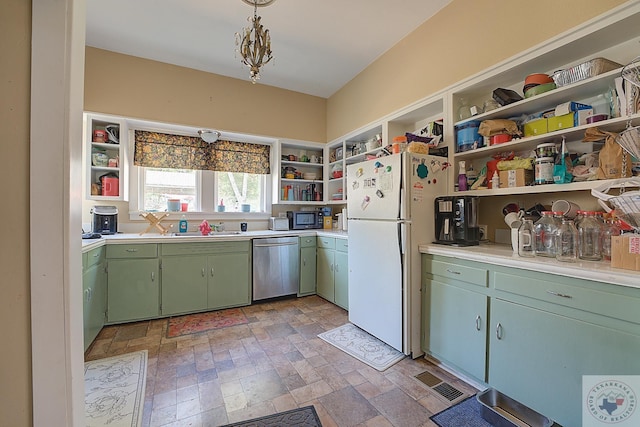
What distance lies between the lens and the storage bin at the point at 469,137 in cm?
220

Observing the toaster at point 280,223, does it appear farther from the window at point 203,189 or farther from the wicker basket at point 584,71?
the wicker basket at point 584,71

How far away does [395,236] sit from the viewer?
86.3 inches

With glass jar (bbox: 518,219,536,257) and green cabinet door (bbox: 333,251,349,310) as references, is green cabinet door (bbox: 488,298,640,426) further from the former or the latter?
green cabinet door (bbox: 333,251,349,310)

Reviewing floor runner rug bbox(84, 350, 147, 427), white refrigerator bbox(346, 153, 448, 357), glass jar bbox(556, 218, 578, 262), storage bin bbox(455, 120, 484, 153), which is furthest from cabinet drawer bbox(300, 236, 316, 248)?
glass jar bbox(556, 218, 578, 262)

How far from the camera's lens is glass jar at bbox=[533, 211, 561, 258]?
1638mm

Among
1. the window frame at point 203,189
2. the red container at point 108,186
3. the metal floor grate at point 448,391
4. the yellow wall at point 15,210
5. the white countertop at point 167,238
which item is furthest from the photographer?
the window frame at point 203,189

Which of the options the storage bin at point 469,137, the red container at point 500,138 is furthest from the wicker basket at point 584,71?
the storage bin at point 469,137

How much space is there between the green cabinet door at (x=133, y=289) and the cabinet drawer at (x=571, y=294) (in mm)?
3124

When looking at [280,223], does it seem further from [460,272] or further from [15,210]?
[15,210]

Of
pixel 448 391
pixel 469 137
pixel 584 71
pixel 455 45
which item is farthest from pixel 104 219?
pixel 584 71

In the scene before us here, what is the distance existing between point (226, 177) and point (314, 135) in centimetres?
148

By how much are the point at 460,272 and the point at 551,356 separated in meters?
0.62

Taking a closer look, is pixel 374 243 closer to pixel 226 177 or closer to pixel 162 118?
pixel 226 177

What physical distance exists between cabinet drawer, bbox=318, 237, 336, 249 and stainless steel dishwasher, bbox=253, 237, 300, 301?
0.31 m
